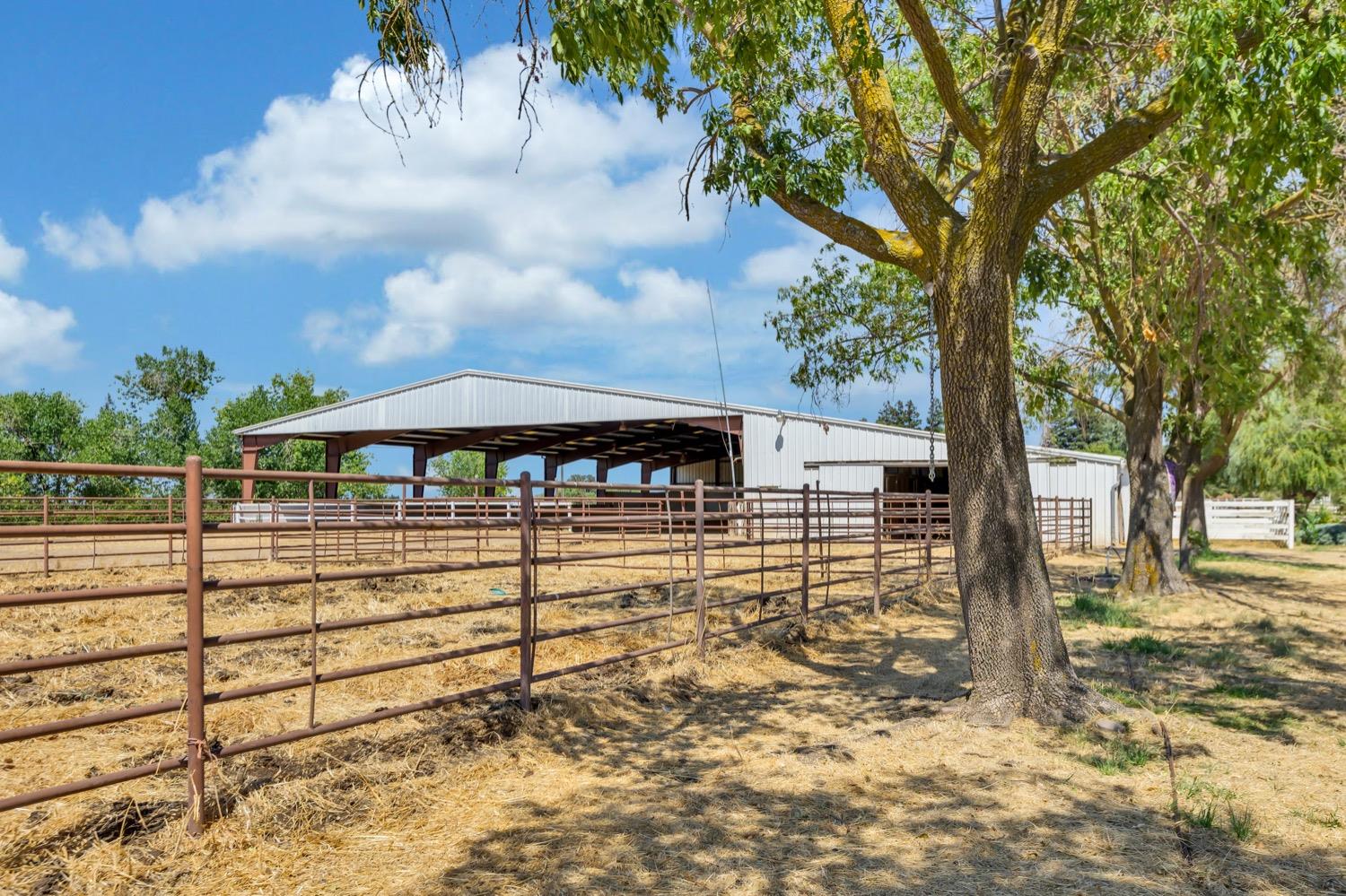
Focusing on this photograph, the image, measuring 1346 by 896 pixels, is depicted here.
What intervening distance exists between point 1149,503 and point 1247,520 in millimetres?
22374

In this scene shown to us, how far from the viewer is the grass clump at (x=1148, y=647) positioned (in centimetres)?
938

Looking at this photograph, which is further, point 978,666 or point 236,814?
point 978,666

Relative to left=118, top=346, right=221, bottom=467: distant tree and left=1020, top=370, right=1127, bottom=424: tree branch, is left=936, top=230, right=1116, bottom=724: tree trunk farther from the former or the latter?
left=118, top=346, right=221, bottom=467: distant tree

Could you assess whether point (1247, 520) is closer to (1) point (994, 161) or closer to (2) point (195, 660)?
(1) point (994, 161)

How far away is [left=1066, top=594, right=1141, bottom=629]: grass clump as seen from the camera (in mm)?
11430

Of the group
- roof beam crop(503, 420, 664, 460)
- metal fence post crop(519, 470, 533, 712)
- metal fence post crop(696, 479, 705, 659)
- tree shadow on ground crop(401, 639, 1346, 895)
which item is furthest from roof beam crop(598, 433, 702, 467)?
tree shadow on ground crop(401, 639, 1346, 895)

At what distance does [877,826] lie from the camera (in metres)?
4.55

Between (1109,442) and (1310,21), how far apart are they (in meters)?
78.5

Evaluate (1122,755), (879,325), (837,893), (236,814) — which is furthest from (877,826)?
(879,325)

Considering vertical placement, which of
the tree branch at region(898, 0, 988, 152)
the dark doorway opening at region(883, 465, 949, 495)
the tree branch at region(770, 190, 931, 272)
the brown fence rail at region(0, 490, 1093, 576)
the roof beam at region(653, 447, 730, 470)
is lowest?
the brown fence rail at region(0, 490, 1093, 576)

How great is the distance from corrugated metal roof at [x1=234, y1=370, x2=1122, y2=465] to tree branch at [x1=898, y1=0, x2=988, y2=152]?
66.2 ft

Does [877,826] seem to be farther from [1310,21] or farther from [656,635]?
[1310,21]

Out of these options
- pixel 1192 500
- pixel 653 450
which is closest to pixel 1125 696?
pixel 1192 500

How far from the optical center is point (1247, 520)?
32531 millimetres
